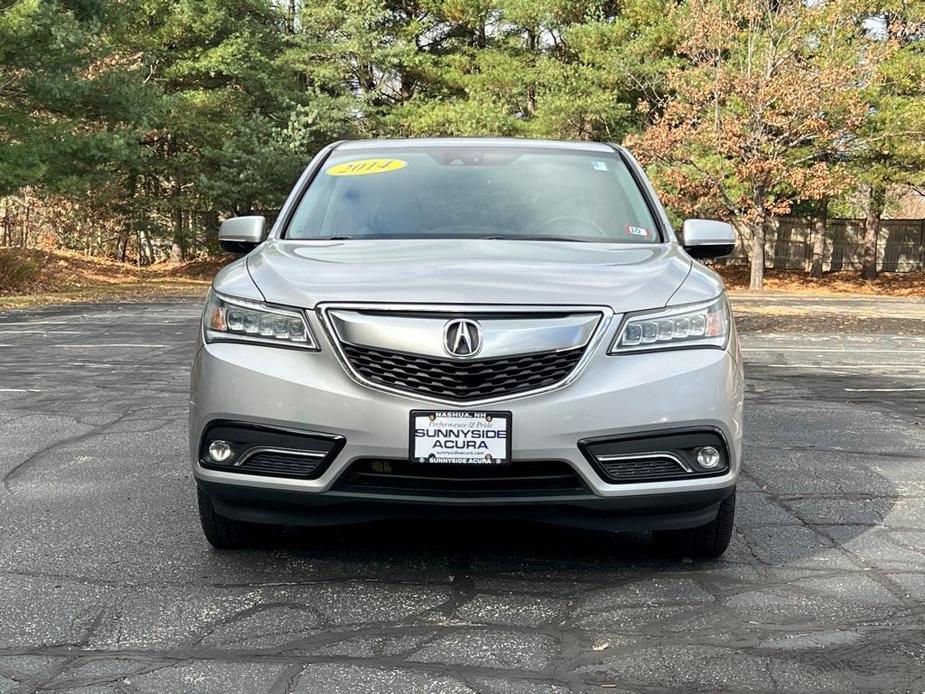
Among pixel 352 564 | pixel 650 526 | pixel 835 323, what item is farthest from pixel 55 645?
pixel 835 323

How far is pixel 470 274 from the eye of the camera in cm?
368

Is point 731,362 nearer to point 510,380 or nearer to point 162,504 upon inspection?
point 510,380

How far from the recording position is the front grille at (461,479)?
3512mm

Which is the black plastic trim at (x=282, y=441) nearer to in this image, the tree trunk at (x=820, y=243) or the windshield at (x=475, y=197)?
the windshield at (x=475, y=197)

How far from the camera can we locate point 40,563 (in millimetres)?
3994

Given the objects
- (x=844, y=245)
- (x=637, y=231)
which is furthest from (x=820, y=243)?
(x=637, y=231)

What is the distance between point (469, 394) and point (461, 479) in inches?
11.5

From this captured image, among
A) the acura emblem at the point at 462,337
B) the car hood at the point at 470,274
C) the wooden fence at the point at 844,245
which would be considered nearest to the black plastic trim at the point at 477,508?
the acura emblem at the point at 462,337

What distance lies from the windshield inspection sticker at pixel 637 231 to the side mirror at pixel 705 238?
23cm

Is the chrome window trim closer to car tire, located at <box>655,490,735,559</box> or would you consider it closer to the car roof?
car tire, located at <box>655,490,735,559</box>

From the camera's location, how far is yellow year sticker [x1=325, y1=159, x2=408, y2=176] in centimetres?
509

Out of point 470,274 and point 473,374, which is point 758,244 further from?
point 473,374

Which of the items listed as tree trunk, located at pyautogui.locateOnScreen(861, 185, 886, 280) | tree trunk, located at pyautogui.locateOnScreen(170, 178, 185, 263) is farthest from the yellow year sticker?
tree trunk, located at pyautogui.locateOnScreen(861, 185, 886, 280)

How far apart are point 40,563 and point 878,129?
31.7 meters
